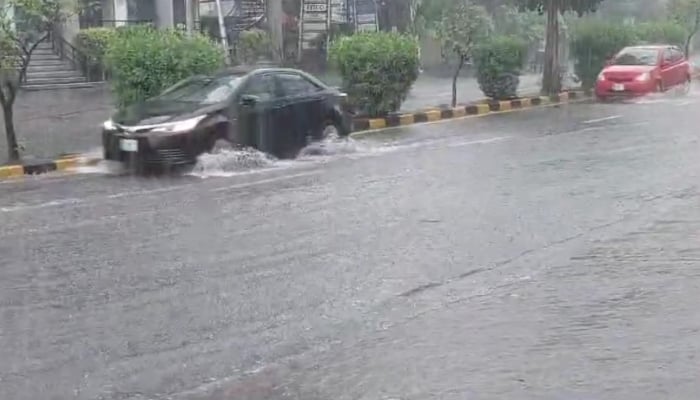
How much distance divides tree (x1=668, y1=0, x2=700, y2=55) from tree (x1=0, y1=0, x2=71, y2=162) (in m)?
29.6

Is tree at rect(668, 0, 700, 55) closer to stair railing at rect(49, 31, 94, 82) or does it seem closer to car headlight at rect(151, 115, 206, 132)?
stair railing at rect(49, 31, 94, 82)

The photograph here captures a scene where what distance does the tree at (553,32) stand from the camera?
91.8ft

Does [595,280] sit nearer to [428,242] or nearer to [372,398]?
[428,242]

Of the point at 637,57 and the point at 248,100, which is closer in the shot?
the point at 248,100

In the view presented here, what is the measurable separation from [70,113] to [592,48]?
15.2 meters

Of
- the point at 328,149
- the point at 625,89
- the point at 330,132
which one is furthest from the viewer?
the point at 625,89

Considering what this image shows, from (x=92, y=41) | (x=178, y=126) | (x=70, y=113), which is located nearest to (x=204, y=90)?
(x=178, y=126)

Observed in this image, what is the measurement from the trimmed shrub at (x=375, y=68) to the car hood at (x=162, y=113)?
271 inches

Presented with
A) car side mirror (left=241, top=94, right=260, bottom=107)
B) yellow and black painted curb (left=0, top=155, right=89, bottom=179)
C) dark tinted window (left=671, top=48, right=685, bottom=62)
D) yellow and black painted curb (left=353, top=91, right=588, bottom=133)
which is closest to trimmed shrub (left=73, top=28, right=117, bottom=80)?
yellow and black painted curb (left=353, top=91, right=588, bottom=133)

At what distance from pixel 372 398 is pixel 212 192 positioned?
23.5 feet

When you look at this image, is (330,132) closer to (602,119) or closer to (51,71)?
(602,119)

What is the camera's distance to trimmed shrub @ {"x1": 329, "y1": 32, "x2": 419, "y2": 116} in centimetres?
2117

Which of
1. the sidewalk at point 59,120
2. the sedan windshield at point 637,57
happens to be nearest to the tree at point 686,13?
the sedan windshield at point 637,57

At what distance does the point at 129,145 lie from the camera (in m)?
14.1
